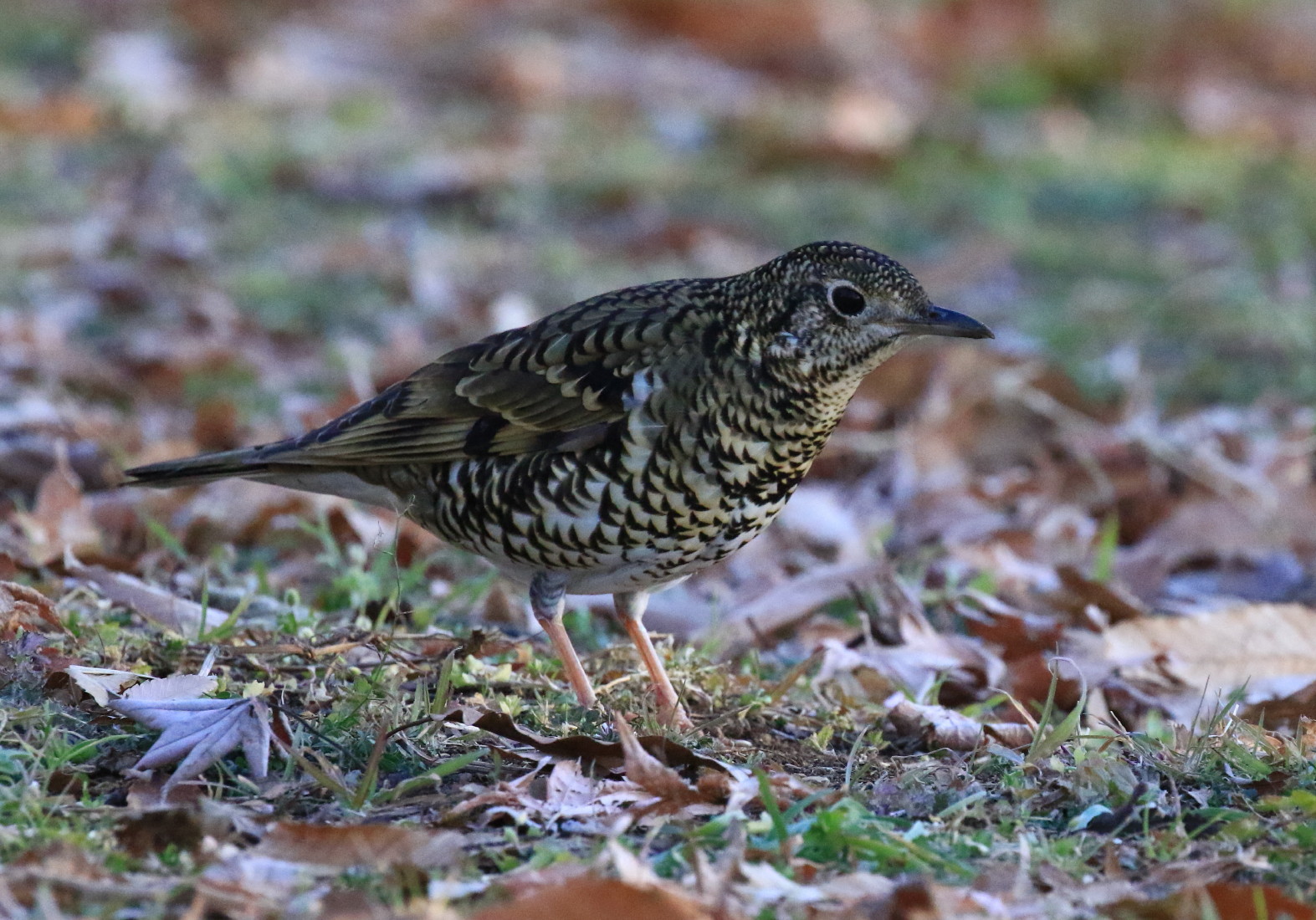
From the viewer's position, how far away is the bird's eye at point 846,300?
4.61 m

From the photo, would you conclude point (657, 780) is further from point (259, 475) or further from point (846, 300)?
point (259, 475)

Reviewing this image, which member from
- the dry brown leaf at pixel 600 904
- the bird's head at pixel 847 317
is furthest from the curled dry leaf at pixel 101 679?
the bird's head at pixel 847 317

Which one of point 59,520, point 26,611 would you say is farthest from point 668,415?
point 59,520

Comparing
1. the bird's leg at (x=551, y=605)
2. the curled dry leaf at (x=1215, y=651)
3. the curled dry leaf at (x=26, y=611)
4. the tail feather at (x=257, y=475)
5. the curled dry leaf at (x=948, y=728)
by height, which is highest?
the tail feather at (x=257, y=475)

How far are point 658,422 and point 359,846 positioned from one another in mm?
1541

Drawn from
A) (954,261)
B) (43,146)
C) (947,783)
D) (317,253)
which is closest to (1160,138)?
(954,261)

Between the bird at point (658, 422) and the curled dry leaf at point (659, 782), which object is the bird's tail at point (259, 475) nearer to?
the bird at point (658, 422)

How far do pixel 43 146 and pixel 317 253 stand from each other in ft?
7.94

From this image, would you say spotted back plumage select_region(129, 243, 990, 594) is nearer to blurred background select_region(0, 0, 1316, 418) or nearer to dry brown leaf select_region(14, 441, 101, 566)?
dry brown leaf select_region(14, 441, 101, 566)

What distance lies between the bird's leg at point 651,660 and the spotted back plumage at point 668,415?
12cm

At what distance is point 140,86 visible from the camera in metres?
12.2

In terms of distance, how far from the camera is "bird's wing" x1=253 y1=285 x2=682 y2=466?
4.73 metres

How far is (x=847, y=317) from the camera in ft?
15.1

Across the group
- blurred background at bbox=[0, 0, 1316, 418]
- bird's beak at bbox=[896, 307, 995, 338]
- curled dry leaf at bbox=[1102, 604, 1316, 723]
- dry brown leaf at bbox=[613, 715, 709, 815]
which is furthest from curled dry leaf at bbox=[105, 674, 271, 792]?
blurred background at bbox=[0, 0, 1316, 418]
